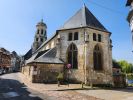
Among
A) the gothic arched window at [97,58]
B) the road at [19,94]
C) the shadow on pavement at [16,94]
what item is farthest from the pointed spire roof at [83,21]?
the shadow on pavement at [16,94]

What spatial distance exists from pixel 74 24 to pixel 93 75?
8.06 metres

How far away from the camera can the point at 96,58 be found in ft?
81.8

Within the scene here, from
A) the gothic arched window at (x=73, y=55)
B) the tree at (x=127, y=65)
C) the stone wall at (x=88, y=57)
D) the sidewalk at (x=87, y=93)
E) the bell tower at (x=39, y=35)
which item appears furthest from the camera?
the tree at (x=127, y=65)

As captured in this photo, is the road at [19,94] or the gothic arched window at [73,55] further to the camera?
the gothic arched window at [73,55]

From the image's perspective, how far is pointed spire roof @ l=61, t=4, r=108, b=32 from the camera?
25.6 metres

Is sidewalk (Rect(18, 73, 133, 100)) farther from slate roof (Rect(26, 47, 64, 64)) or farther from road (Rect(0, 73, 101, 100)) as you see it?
slate roof (Rect(26, 47, 64, 64))

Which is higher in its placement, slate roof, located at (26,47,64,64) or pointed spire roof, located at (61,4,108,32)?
pointed spire roof, located at (61,4,108,32)

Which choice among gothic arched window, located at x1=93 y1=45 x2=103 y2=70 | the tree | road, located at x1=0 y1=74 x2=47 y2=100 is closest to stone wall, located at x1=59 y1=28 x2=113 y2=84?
gothic arched window, located at x1=93 y1=45 x2=103 y2=70

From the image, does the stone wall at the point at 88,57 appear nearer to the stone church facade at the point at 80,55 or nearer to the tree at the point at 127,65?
the stone church facade at the point at 80,55

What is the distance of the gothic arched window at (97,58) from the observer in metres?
24.8

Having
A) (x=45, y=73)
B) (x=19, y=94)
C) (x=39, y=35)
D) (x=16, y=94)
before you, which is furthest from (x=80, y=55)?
(x=39, y=35)

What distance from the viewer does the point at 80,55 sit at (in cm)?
2412

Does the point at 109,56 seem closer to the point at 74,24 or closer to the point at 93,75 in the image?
the point at 93,75

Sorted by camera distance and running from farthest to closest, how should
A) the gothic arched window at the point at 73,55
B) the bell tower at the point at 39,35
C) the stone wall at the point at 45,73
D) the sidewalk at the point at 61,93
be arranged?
the bell tower at the point at 39,35
the gothic arched window at the point at 73,55
the stone wall at the point at 45,73
the sidewalk at the point at 61,93
